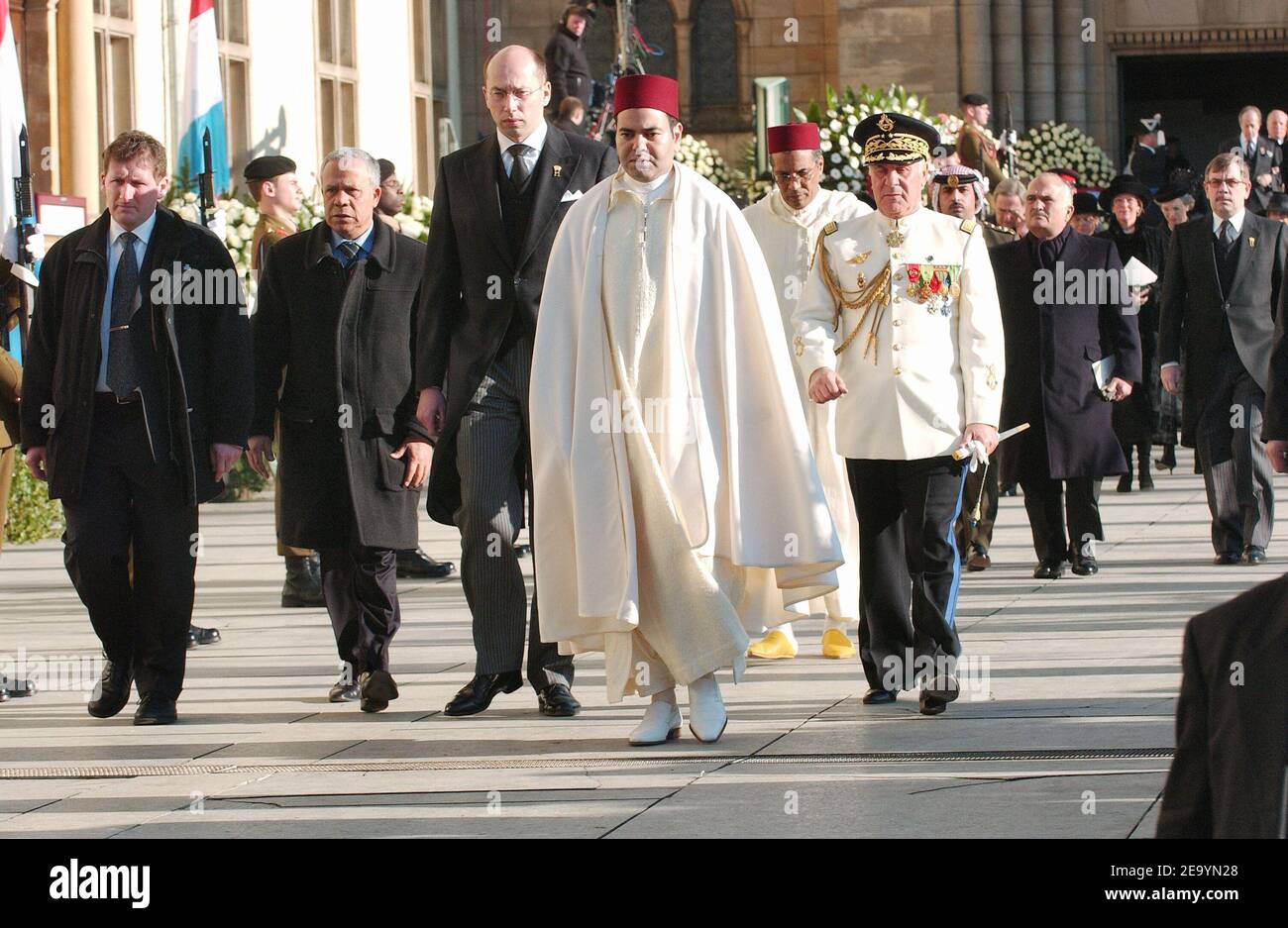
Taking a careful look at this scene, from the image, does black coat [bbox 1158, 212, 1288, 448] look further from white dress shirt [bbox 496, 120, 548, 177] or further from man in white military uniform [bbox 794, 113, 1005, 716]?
white dress shirt [bbox 496, 120, 548, 177]

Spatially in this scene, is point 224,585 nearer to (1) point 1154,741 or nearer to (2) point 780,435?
(2) point 780,435

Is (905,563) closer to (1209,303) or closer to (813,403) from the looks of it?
(813,403)

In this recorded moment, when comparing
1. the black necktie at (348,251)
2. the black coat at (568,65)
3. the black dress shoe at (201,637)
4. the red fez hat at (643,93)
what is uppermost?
the black coat at (568,65)

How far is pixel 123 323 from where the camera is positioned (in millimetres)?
7848

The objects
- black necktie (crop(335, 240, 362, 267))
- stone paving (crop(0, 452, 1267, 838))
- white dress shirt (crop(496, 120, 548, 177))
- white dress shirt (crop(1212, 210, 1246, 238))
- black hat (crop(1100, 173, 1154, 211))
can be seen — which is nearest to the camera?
stone paving (crop(0, 452, 1267, 838))

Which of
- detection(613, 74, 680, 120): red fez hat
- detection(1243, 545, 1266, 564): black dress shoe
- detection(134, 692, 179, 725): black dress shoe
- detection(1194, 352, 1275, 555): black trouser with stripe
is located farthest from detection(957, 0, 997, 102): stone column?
detection(134, 692, 179, 725): black dress shoe

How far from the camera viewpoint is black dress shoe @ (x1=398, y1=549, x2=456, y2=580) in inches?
477

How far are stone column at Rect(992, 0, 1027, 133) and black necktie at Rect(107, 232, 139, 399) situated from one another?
21.9 m

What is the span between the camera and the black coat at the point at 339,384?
808cm

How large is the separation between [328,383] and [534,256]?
90 centimetres

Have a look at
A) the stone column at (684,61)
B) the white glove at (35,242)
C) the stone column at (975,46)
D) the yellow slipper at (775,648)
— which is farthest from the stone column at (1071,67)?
the yellow slipper at (775,648)

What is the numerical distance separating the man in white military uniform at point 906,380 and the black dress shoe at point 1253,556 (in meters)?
4.14

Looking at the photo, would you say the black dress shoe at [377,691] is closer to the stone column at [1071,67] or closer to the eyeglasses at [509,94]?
the eyeglasses at [509,94]
